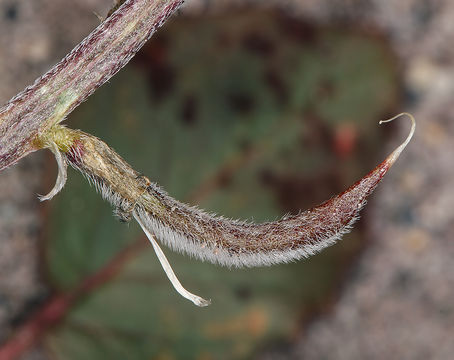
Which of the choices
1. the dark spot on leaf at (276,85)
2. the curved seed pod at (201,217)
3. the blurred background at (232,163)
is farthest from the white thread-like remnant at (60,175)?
the dark spot on leaf at (276,85)

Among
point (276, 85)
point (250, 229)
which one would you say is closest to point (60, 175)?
point (250, 229)

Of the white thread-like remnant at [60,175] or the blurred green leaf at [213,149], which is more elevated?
the blurred green leaf at [213,149]

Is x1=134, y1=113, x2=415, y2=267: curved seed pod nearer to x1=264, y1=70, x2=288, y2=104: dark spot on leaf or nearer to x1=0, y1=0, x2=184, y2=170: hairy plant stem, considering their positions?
x1=0, y1=0, x2=184, y2=170: hairy plant stem

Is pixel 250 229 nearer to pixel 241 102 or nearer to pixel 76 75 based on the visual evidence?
pixel 76 75

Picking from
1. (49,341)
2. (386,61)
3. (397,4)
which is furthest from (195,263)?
(397,4)

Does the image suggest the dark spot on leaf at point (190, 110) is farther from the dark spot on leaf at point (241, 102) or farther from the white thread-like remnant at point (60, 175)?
the white thread-like remnant at point (60, 175)
